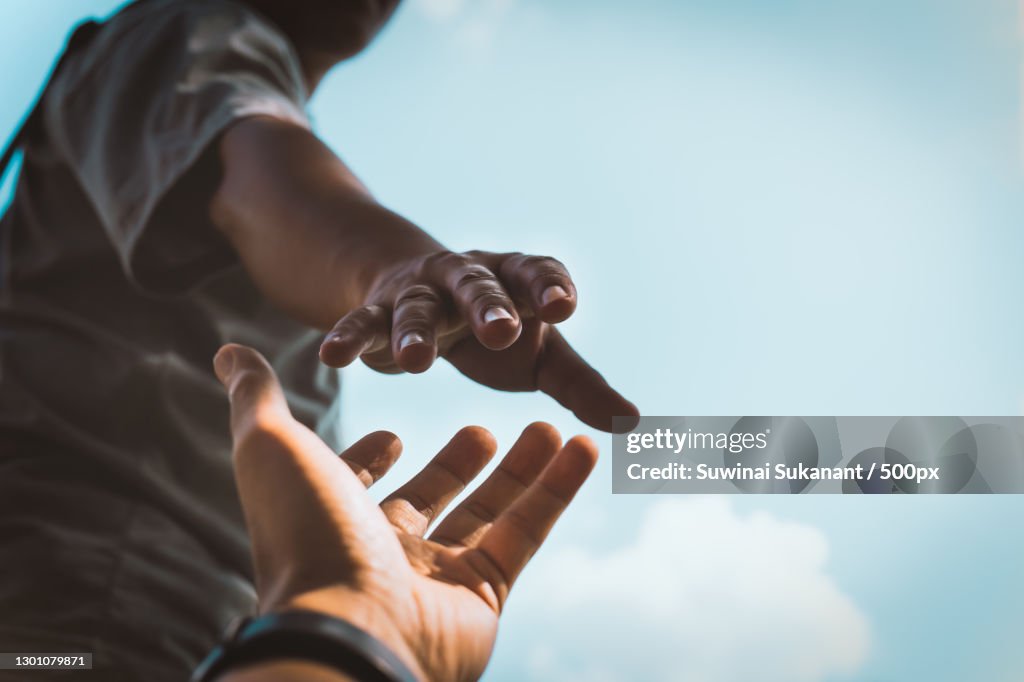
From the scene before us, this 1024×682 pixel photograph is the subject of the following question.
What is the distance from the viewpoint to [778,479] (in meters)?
0.69

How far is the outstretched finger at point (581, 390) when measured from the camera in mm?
380

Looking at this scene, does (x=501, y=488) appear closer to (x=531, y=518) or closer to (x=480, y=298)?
(x=531, y=518)

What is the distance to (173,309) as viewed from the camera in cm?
62

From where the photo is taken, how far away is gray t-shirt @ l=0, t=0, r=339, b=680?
490 mm

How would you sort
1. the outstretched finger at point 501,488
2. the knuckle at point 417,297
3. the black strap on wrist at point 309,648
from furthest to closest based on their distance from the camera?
the outstretched finger at point 501,488
the knuckle at point 417,297
the black strap on wrist at point 309,648

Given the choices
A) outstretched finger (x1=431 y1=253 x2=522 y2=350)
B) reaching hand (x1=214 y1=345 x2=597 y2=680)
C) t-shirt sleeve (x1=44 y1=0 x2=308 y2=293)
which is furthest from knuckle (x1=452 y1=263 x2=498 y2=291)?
t-shirt sleeve (x1=44 y1=0 x2=308 y2=293)

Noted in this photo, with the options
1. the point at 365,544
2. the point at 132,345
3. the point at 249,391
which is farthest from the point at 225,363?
the point at 132,345

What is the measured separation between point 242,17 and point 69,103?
16 centimetres

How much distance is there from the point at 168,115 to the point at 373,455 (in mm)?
278

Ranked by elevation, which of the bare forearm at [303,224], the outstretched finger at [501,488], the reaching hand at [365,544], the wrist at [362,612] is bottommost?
the wrist at [362,612]

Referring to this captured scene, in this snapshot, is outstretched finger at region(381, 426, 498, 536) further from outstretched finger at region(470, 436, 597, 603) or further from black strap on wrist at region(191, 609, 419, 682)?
black strap on wrist at region(191, 609, 419, 682)

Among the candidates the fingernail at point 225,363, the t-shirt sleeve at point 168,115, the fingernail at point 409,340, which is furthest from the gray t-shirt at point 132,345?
the fingernail at point 409,340

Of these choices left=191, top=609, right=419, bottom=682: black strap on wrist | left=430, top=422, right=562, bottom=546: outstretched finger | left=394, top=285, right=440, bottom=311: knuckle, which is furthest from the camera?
left=430, top=422, right=562, bottom=546: outstretched finger

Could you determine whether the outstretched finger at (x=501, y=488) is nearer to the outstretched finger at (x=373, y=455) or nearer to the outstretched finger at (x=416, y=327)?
the outstretched finger at (x=373, y=455)
